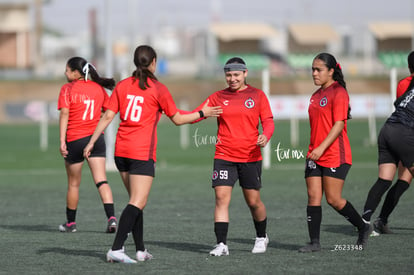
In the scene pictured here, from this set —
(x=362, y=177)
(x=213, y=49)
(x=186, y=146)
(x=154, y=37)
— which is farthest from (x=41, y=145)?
(x=154, y=37)

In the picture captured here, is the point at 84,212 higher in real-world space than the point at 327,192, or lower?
lower

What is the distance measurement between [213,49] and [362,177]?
5195 cm

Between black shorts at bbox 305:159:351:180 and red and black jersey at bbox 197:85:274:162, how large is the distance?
558mm

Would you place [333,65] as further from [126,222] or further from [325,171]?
[126,222]

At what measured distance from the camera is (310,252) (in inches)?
345

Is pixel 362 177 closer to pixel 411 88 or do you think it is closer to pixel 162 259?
pixel 411 88

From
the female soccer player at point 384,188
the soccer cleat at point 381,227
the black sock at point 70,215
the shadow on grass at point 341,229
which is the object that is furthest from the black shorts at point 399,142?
the black sock at point 70,215

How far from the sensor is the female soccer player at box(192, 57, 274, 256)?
342 inches

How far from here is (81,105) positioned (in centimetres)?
1080

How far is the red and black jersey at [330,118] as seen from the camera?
859cm

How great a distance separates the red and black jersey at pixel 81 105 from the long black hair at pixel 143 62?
107 inches

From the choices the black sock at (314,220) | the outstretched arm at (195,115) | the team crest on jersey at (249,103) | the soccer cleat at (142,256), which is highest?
the team crest on jersey at (249,103)

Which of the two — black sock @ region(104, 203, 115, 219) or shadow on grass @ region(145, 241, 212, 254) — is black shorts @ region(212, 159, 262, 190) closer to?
shadow on grass @ region(145, 241, 212, 254)

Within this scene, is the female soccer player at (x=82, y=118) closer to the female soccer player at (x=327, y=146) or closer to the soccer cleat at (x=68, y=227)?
the soccer cleat at (x=68, y=227)
